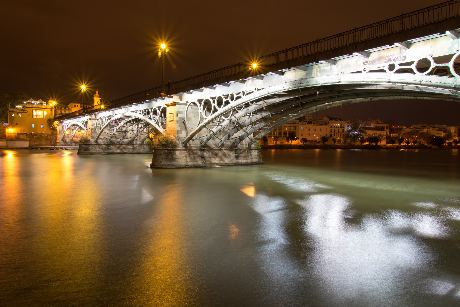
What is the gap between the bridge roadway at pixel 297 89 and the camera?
1498 centimetres

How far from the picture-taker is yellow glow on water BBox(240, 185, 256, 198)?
55.2ft

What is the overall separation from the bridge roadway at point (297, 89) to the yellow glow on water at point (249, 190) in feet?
22.0

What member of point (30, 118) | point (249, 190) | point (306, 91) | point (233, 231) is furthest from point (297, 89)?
point (30, 118)

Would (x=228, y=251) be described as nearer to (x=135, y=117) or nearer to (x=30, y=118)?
(x=135, y=117)

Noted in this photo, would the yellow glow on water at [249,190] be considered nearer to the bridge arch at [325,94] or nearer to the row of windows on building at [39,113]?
the bridge arch at [325,94]

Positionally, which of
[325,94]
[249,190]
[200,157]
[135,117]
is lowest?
[249,190]

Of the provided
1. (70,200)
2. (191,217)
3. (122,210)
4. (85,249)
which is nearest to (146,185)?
(70,200)

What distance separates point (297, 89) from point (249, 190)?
7.99 m

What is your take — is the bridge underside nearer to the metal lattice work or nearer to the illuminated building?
the metal lattice work

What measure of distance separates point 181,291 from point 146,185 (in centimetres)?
1480

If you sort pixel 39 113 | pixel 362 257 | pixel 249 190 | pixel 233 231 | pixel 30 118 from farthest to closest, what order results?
pixel 39 113 → pixel 30 118 → pixel 249 190 → pixel 233 231 → pixel 362 257

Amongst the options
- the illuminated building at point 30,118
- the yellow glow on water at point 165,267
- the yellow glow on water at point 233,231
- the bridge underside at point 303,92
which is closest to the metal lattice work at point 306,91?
the bridge underside at point 303,92

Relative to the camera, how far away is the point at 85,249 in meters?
8.00

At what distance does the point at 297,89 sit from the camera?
2291 centimetres
